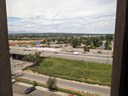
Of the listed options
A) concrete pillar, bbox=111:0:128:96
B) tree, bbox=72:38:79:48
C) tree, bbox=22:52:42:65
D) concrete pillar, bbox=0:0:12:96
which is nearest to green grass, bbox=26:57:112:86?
tree, bbox=22:52:42:65

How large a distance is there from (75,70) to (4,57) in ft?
26.0

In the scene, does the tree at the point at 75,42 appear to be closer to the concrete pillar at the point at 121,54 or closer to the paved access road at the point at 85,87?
the paved access road at the point at 85,87

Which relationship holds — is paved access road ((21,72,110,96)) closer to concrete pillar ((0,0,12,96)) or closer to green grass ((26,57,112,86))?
green grass ((26,57,112,86))

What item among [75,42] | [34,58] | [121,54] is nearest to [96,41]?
[75,42]

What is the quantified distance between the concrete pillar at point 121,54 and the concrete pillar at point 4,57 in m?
0.31

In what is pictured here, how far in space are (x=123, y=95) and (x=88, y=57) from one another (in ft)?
30.1

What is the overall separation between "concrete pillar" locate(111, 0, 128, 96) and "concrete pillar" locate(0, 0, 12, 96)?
1.01ft

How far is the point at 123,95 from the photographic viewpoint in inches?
18.9

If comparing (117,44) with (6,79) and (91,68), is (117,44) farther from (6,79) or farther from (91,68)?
(91,68)

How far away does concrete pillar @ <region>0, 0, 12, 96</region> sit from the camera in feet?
1.01

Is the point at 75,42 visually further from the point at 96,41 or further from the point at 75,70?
the point at 75,70

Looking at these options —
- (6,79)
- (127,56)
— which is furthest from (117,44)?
(6,79)

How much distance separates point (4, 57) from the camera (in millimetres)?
314

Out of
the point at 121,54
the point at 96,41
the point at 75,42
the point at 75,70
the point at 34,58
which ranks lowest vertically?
the point at 75,70
